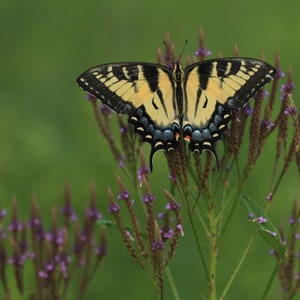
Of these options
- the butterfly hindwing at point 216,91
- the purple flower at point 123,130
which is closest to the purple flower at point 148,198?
the butterfly hindwing at point 216,91

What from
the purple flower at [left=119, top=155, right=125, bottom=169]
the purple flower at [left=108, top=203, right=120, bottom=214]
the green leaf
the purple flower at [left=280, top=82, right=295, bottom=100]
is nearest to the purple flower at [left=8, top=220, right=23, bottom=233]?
the purple flower at [left=119, top=155, right=125, bottom=169]

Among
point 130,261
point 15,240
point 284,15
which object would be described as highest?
point 284,15

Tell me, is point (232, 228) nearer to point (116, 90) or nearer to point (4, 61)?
point (116, 90)

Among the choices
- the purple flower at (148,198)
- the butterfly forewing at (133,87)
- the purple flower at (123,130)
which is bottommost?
the purple flower at (148,198)

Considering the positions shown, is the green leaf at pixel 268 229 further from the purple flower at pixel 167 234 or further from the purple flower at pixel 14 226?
the purple flower at pixel 14 226

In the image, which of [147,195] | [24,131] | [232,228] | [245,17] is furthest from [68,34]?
[147,195]

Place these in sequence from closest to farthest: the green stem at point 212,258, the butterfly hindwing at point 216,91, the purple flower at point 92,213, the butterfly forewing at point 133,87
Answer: the green stem at point 212,258, the butterfly hindwing at point 216,91, the butterfly forewing at point 133,87, the purple flower at point 92,213

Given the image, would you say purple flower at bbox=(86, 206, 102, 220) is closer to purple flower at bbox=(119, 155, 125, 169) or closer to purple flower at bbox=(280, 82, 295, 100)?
purple flower at bbox=(119, 155, 125, 169)
